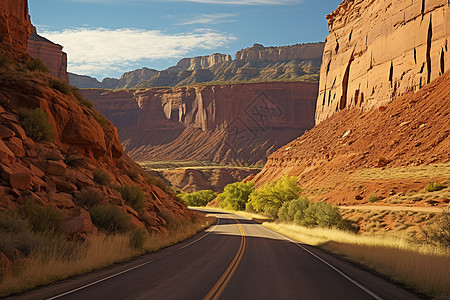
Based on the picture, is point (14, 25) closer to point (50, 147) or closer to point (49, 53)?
point (50, 147)

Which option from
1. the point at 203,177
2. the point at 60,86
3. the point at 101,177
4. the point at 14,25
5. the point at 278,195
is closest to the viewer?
the point at 101,177

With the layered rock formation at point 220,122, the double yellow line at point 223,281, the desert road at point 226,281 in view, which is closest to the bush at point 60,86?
the desert road at point 226,281

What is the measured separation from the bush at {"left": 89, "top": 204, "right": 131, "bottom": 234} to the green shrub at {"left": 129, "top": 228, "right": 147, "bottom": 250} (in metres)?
0.64

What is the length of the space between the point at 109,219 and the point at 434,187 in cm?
2810

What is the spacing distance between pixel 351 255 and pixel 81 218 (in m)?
11.2

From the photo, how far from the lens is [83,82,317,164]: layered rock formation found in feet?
465

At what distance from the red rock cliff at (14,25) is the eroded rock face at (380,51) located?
153ft

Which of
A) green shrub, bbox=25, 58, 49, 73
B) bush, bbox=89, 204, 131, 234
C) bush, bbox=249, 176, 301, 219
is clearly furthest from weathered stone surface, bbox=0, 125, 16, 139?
bush, bbox=249, 176, 301, 219

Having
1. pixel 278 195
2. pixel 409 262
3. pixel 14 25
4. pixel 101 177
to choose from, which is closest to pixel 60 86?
pixel 14 25

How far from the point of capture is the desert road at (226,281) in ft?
28.9

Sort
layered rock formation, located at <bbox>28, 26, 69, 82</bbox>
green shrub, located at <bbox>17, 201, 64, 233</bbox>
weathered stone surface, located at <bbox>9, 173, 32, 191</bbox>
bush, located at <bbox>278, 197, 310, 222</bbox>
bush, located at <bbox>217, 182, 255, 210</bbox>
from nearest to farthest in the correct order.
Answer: green shrub, located at <bbox>17, 201, 64, 233</bbox>
weathered stone surface, located at <bbox>9, 173, 32, 191</bbox>
bush, located at <bbox>278, 197, 310, 222</bbox>
bush, located at <bbox>217, 182, 255, 210</bbox>
layered rock formation, located at <bbox>28, 26, 69, 82</bbox>

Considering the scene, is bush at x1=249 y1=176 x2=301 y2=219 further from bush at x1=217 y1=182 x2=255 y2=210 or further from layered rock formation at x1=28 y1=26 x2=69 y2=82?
layered rock formation at x1=28 y1=26 x2=69 y2=82

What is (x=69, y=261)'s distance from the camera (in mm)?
11508

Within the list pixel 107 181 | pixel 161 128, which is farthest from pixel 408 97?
pixel 161 128
